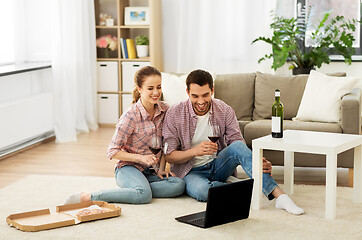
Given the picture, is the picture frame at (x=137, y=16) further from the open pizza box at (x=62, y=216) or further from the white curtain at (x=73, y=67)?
the open pizza box at (x=62, y=216)

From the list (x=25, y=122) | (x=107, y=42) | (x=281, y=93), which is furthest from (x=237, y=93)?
(x=107, y=42)

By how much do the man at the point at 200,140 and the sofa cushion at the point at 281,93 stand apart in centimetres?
105

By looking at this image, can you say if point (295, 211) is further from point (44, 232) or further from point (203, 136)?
point (44, 232)

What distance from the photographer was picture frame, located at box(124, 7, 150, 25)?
6664mm

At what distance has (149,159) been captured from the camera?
11.7 feet

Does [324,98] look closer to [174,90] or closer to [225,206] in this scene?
[174,90]

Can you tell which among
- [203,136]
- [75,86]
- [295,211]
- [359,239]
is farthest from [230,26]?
[359,239]

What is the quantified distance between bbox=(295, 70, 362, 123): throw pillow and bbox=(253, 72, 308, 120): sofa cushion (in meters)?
0.16

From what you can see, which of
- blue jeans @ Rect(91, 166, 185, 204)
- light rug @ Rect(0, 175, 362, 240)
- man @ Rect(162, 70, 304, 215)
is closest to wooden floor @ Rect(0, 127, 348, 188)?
light rug @ Rect(0, 175, 362, 240)

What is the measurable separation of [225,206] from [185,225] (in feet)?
0.79

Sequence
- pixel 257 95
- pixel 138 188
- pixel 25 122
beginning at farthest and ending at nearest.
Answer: pixel 25 122, pixel 257 95, pixel 138 188

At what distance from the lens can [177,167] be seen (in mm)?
3895

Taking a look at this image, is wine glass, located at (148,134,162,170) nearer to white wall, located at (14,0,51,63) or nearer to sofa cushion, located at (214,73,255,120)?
sofa cushion, located at (214,73,255,120)

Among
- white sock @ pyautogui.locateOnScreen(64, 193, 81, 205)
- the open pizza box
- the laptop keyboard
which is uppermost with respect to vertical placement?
white sock @ pyautogui.locateOnScreen(64, 193, 81, 205)
